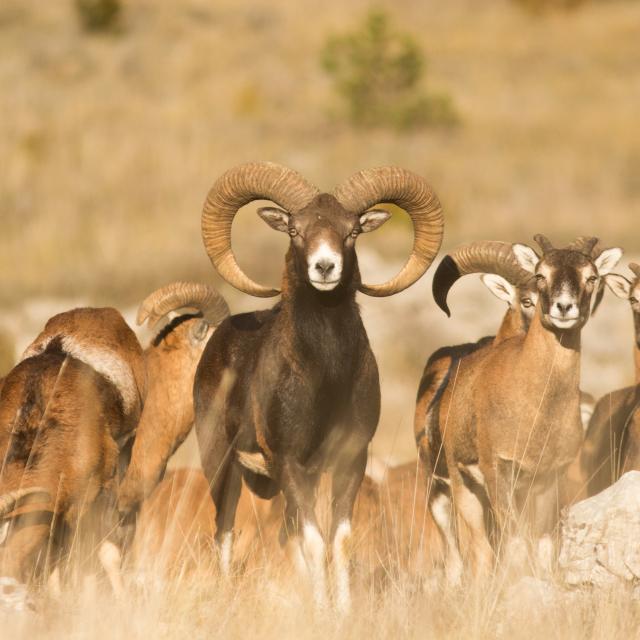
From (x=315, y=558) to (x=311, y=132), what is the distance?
36.1m

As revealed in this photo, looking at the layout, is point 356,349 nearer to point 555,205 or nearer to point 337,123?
point 555,205

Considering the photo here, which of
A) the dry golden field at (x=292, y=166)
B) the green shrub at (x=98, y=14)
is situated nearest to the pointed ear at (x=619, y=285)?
the dry golden field at (x=292, y=166)

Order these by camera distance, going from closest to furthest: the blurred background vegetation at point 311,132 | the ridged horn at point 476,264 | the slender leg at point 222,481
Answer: the slender leg at point 222,481, the ridged horn at point 476,264, the blurred background vegetation at point 311,132

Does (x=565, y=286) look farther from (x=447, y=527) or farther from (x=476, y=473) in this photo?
(x=447, y=527)

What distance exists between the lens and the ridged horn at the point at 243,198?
10008mm

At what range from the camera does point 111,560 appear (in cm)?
1006

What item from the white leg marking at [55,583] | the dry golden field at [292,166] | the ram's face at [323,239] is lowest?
the white leg marking at [55,583]

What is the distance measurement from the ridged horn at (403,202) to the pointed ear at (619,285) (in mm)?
1481

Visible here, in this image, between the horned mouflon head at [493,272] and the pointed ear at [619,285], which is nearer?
the pointed ear at [619,285]

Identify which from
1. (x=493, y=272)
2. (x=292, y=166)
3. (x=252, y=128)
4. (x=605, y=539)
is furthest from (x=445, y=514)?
(x=252, y=128)

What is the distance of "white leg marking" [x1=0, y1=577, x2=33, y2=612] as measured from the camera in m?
7.59

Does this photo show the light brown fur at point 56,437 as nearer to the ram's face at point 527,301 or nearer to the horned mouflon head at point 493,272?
the horned mouflon head at point 493,272

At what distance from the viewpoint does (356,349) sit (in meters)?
9.62

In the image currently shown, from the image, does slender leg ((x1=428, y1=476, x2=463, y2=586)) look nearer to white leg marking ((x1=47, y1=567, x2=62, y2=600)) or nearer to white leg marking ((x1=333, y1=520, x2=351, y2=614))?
white leg marking ((x1=333, y1=520, x2=351, y2=614))
